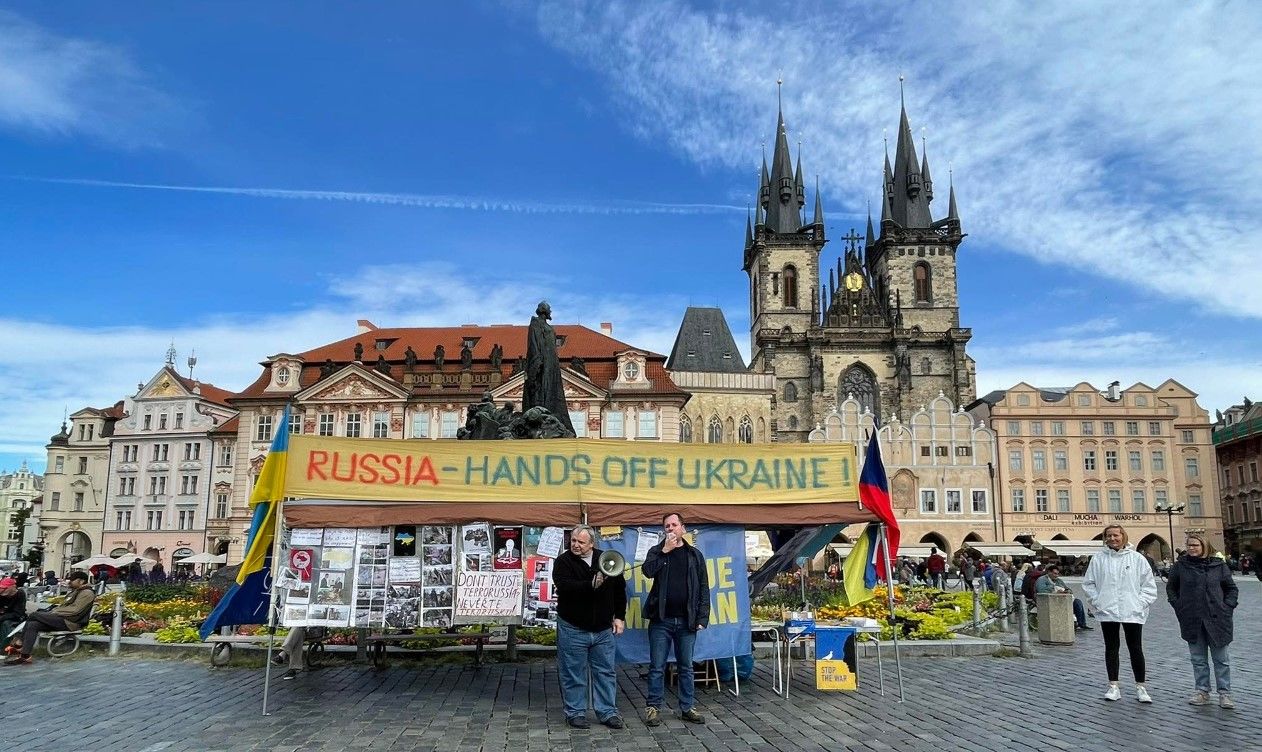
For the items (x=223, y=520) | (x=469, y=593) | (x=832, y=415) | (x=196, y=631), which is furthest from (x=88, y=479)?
(x=469, y=593)

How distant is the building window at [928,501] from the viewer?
5456 centimetres

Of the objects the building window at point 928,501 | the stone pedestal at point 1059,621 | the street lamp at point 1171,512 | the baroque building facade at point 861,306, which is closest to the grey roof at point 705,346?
the baroque building facade at point 861,306

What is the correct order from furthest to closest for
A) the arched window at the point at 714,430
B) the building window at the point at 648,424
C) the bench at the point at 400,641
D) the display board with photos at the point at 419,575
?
the arched window at the point at 714,430
the building window at the point at 648,424
the bench at the point at 400,641
the display board with photos at the point at 419,575

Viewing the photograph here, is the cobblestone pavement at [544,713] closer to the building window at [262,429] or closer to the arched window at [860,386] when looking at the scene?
the building window at [262,429]

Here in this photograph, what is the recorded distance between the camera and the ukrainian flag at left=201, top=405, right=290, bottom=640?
8.85m

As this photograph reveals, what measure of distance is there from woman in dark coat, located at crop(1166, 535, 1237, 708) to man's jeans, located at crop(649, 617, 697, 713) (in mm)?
4807

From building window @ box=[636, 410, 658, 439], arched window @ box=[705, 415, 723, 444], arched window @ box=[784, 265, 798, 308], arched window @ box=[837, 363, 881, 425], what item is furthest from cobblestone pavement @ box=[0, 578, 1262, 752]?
arched window @ box=[784, 265, 798, 308]

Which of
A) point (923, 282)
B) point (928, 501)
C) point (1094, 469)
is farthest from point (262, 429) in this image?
point (923, 282)

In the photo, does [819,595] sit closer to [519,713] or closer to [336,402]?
[519,713]

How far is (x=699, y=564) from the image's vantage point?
27.2 ft

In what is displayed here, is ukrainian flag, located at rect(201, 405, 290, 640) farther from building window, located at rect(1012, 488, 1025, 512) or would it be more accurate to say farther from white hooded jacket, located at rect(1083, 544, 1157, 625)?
building window, located at rect(1012, 488, 1025, 512)

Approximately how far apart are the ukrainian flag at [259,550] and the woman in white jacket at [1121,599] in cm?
811

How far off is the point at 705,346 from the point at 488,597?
57628 millimetres

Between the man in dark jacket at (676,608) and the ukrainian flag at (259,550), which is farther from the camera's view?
the ukrainian flag at (259,550)
